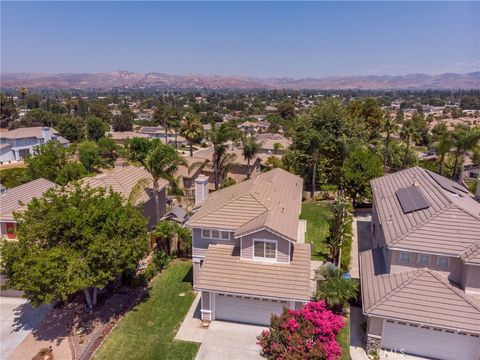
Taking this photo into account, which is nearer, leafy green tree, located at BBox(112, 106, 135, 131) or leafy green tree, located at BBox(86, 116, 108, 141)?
leafy green tree, located at BBox(86, 116, 108, 141)

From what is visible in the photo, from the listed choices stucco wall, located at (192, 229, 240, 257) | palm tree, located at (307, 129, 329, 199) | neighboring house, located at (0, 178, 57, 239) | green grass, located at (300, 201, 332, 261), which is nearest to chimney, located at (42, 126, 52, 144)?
neighboring house, located at (0, 178, 57, 239)

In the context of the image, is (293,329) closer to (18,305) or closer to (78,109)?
(18,305)

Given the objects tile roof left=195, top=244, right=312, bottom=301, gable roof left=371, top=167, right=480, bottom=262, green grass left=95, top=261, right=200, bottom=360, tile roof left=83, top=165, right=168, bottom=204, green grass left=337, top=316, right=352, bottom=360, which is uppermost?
gable roof left=371, top=167, right=480, bottom=262

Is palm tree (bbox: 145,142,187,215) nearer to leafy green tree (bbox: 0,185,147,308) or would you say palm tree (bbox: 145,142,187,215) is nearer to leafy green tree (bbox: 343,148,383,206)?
leafy green tree (bbox: 0,185,147,308)

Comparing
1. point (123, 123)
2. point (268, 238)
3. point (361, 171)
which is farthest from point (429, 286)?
point (123, 123)

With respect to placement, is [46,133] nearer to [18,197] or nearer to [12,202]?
[18,197]

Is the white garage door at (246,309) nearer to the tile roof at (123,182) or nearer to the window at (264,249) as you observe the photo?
the window at (264,249)
